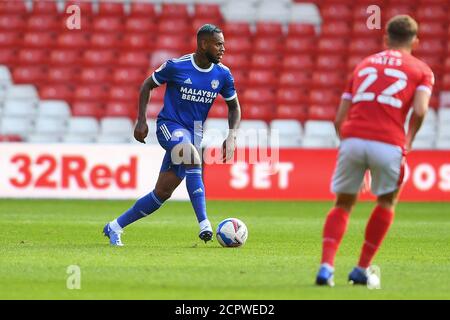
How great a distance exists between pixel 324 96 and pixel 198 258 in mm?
13014

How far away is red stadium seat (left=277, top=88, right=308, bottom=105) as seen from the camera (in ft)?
71.5

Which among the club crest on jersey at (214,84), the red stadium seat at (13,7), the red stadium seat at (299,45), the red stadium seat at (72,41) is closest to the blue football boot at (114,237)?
the club crest on jersey at (214,84)

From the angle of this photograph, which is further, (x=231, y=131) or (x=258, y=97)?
(x=258, y=97)

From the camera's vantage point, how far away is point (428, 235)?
40.5 ft

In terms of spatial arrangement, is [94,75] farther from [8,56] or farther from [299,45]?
[299,45]

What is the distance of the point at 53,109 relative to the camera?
2131 centimetres

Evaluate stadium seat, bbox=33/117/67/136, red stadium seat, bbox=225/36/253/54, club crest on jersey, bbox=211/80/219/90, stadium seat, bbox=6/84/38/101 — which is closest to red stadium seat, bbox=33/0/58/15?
stadium seat, bbox=6/84/38/101

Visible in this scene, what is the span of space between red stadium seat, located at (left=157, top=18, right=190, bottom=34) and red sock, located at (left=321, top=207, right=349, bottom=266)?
16022mm

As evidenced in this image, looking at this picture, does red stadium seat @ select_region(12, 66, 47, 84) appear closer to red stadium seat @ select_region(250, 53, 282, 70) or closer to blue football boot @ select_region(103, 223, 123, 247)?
red stadium seat @ select_region(250, 53, 282, 70)

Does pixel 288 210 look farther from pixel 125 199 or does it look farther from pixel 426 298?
pixel 426 298

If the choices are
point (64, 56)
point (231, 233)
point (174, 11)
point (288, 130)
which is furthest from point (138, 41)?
point (231, 233)

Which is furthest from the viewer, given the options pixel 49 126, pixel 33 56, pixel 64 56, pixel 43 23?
pixel 43 23
